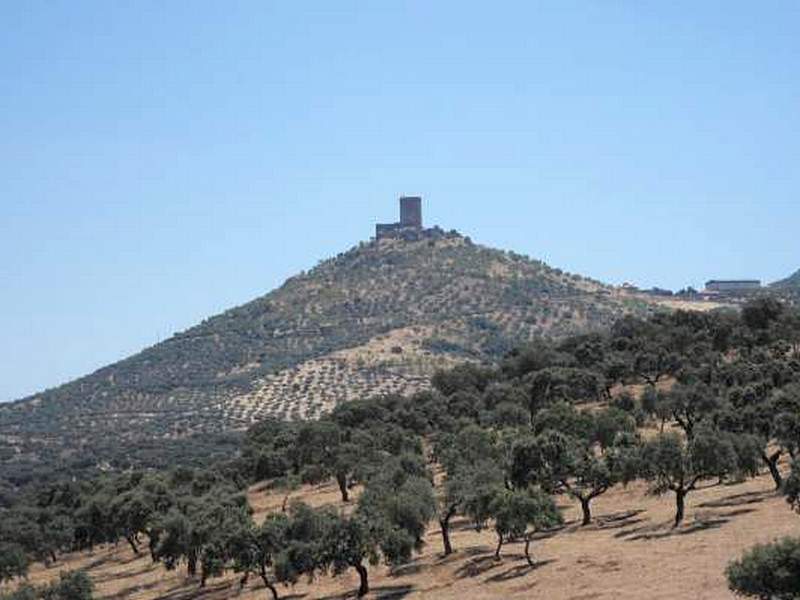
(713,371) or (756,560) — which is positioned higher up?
(713,371)

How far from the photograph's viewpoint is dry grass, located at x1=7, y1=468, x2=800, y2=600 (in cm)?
4616

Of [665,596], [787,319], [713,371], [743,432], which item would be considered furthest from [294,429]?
[665,596]

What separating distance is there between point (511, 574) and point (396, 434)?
4838cm

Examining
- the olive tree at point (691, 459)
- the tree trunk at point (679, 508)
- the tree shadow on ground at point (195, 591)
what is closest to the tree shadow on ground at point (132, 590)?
the tree shadow on ground at point (195, 591)

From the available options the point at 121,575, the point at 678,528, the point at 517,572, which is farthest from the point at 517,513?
the point at 121,575

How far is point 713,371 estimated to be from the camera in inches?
3957

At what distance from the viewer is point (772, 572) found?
33.9 meters

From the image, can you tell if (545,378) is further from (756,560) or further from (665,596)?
(756,560)

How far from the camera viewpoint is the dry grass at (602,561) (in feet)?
151

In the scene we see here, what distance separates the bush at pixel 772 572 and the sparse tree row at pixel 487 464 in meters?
0.07

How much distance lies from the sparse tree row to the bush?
7cm

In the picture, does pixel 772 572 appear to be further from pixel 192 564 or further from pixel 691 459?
pixel 192 564

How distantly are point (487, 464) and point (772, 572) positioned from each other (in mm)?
38229

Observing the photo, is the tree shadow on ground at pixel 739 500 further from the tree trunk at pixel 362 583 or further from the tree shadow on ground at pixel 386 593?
the tree trunk at pixel 362 583
